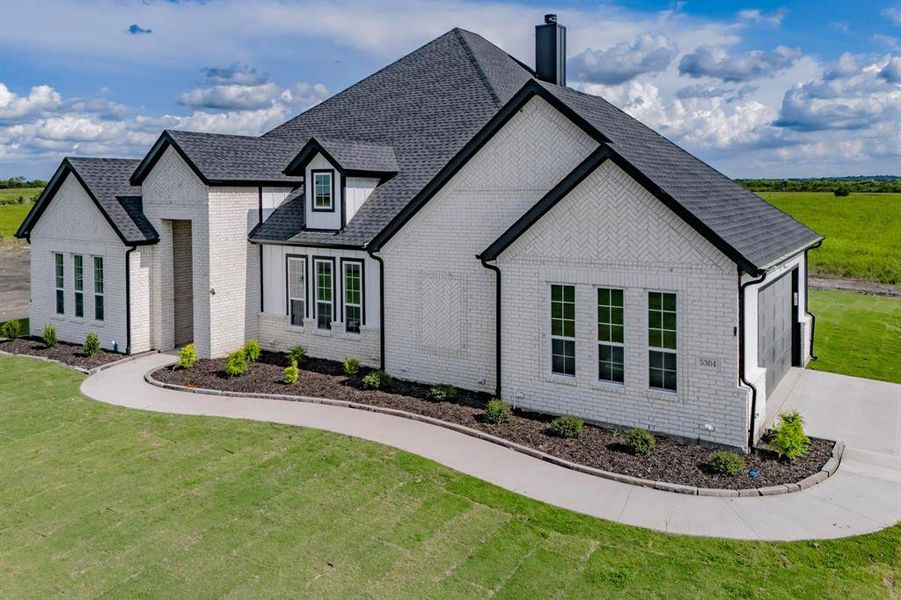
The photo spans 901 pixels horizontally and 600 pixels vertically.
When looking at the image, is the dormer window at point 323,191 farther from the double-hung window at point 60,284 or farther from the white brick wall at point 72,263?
the double-hung window at point 60,284

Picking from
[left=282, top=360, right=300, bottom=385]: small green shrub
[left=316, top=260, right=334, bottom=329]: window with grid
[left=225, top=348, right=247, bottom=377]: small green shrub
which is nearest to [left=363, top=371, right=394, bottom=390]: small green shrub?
[left=282, top=360, right=300, bottom=385]: small green shrub

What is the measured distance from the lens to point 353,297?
19922 mm

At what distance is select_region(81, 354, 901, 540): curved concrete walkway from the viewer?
10.5 metres

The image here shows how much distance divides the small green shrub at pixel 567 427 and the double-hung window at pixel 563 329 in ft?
4.20

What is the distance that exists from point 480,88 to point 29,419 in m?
16.9

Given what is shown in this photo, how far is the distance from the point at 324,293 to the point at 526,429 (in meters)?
8.65

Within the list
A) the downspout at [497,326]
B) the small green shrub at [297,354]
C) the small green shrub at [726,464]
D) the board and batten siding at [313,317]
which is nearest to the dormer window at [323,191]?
the board and batten siding at [313,317]

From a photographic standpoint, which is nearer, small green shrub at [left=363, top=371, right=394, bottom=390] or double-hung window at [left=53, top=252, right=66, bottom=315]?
small green shrub at [left=363, top=371, right=394, bottom=390]

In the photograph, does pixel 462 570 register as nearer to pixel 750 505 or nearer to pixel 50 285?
pixel 750 505

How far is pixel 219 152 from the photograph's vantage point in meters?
21.6

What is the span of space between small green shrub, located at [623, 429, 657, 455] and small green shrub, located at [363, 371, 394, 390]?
674cm

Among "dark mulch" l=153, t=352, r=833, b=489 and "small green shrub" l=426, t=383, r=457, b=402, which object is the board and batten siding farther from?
"small green shrub" l=426, t=383, r=457, b=402

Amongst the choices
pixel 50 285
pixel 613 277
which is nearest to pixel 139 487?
pixel 613 277

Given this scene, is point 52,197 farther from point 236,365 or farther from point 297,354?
point 297,354
